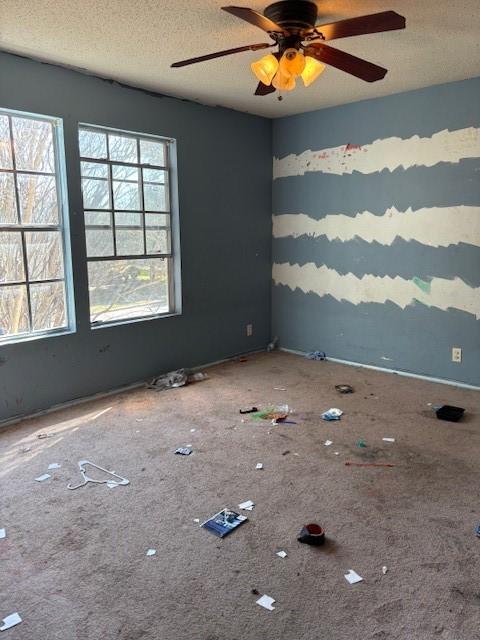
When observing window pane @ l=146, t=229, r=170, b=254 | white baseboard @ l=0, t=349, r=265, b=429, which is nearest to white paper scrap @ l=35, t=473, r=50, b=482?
white baseboard @ l=0, t=349, r=265, b=429

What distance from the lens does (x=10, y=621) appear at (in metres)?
1.75

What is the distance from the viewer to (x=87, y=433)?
336 centimetres

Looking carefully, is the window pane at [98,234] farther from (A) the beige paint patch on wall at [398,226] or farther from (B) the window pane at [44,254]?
(A) the beige paint patch on wall at [398,226]

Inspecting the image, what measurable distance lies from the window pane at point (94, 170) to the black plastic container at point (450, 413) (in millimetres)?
3143

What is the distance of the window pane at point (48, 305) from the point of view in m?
3.65

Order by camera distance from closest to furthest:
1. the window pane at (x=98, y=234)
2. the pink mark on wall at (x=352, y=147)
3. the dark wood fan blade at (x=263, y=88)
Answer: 1. the dark wood fan blade at (x=263, y=88)
2. the window pane at (x=98, y=234)
3. the pink mark on wall at (x=352, y=147)

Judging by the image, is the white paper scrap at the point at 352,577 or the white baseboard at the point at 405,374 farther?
the white baseboard at the point at 405,374

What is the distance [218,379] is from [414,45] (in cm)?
299

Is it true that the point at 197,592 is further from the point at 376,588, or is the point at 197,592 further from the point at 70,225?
the point at 70,225

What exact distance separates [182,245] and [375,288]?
6.13 feet

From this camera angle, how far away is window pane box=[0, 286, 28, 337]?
3.48m

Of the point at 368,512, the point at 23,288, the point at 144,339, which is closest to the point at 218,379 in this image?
the point at 144,339

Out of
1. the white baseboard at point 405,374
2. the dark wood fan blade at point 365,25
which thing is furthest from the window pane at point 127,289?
the dark wood fan blade at point 365,25

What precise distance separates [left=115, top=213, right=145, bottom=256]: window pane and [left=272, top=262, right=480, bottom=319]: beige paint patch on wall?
1760 millimetres
